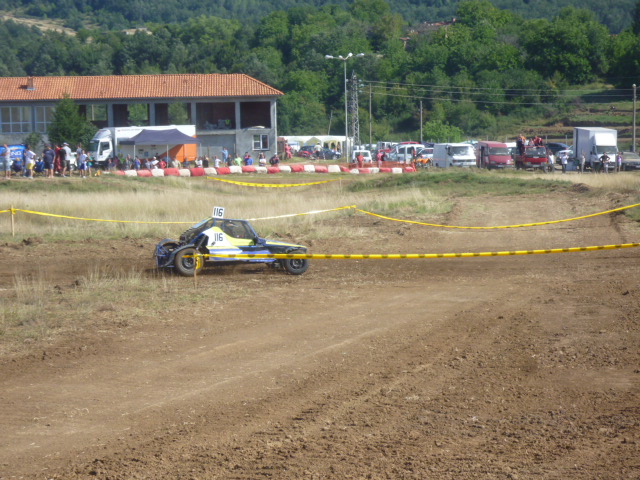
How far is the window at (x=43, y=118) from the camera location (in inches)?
2805

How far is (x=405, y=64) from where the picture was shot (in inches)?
4599

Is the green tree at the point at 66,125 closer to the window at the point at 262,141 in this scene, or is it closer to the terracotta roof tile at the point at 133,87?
the terracotta roof tile at the point at 133,87

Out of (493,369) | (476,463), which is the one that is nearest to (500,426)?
(476,463)

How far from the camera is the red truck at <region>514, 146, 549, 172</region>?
53.3 metres

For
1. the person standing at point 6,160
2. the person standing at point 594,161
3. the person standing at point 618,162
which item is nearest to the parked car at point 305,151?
the person standing at point 594,161

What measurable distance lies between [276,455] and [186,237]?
32.8 feet

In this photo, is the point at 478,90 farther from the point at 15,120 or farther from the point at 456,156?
the point at 15,120

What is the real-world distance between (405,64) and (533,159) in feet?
218

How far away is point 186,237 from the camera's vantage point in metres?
17.0

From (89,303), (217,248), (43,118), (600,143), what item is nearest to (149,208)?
(217,248)

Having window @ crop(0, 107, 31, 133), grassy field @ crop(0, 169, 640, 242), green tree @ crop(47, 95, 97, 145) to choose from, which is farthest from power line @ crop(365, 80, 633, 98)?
grassy field @ crop(0, 169, 640, 242)

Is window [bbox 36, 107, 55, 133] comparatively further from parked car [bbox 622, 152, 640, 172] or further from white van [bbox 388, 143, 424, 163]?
parked car [bbox 622, 152, 640, 172]

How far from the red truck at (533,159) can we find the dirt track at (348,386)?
3753 cm

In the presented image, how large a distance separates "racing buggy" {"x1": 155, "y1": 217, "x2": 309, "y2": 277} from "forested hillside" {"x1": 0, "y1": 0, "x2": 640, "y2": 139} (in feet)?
247
